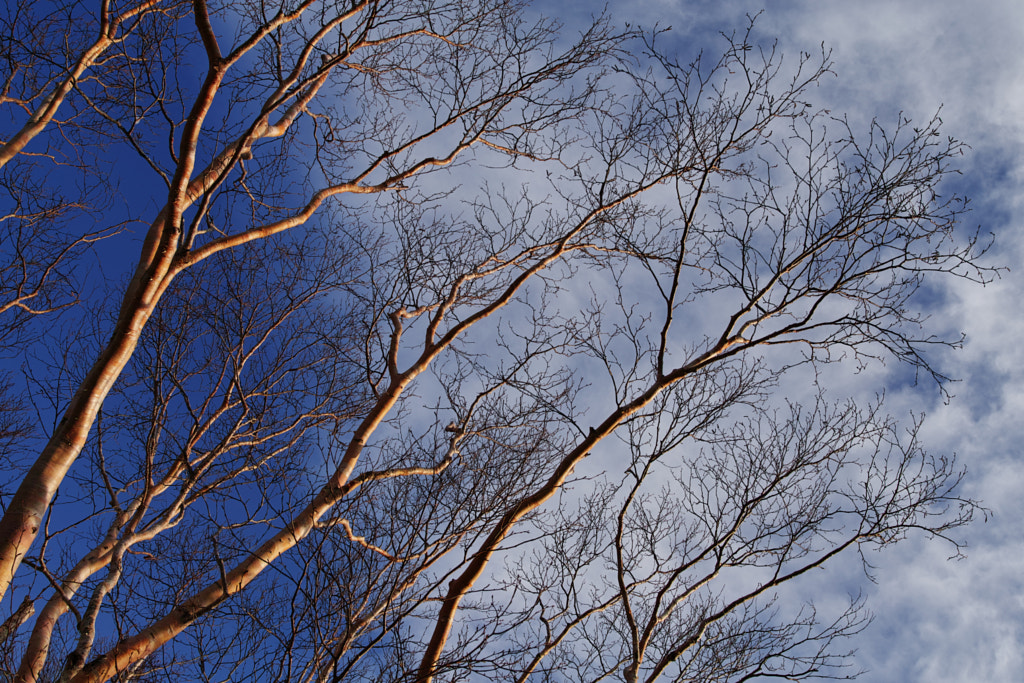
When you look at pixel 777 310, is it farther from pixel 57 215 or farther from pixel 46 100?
pixel 57 215

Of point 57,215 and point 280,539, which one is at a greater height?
point 57,215

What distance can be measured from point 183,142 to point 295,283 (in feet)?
7.38

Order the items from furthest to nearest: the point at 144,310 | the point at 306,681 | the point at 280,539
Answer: the point at 280,539
the point at 144,310
the point at 306,681

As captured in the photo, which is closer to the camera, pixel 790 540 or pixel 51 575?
pixel 51 575

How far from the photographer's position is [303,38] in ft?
17.9

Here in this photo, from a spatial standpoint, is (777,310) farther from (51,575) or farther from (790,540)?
(51,575)

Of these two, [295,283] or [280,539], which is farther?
[295,283]

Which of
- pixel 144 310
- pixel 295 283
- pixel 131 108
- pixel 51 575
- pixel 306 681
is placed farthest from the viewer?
pixel 295 283

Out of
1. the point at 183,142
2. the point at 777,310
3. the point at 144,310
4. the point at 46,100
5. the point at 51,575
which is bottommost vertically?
the point at 51,575

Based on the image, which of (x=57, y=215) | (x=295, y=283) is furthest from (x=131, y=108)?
(x=57, y=215)

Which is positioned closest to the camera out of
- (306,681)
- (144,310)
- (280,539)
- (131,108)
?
(306,681)

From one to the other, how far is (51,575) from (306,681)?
64.9 inches

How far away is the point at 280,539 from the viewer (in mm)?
4562

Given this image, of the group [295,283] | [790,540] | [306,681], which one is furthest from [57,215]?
[790,540]
